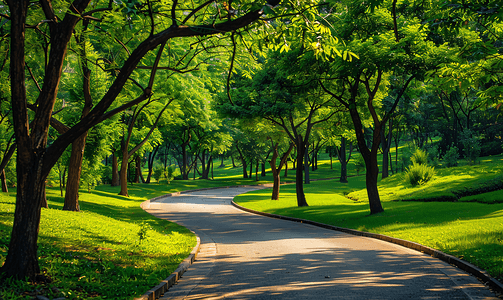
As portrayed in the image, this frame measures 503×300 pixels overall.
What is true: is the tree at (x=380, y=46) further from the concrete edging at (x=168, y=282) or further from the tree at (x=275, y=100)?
the concrete edging at (x=168, y=282)

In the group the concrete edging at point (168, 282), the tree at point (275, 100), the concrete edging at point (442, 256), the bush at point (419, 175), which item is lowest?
the concrete edging at point (442, 256)

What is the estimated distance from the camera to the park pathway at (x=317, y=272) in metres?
→ 6.45

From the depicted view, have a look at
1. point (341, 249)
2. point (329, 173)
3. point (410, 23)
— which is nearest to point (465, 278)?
point (341, 249)

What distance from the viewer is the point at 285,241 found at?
1257 centimetres

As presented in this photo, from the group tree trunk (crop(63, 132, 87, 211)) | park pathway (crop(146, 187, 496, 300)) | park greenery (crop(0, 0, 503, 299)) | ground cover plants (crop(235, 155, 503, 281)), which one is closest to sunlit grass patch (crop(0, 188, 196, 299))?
park greenery (crop(0, 0, 503, 299))

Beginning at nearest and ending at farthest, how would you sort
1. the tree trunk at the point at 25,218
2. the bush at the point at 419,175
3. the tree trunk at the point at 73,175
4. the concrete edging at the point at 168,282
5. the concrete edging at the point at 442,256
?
the tree trunk at the point at 25,218 → the concrete edging at the point at 168,282 → the concrete edging at the point at 442,256 → the tree trunk at the point at 73,175 → the bush at the point at 419,175

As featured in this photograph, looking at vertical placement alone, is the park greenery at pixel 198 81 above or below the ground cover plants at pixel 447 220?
above

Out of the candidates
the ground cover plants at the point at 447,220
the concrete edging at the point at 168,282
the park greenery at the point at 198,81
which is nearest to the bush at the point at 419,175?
the park greenery at the point at 198,81

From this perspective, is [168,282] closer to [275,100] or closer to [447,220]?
[447,220]

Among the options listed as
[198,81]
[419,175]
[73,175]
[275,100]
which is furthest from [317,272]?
[419,175]

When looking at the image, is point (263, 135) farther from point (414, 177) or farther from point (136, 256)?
point (136, 256)

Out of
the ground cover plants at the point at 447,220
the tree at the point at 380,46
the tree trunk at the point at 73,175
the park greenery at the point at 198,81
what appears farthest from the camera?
the tree trunk at the point at 73,175

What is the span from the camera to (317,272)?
794cm

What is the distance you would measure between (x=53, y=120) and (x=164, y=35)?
10.8 meters
